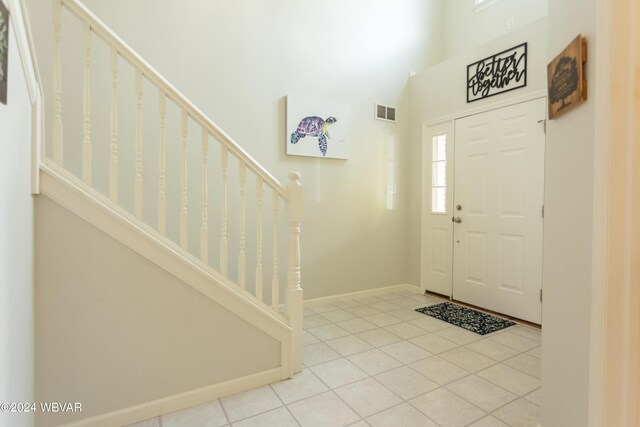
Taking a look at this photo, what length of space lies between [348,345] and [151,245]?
1.72m

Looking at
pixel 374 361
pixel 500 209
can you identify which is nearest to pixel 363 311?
pixel 374 361

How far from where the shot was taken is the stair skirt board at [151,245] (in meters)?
1.47

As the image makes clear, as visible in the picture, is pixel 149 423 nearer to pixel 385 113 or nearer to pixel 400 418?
pixel 400 418

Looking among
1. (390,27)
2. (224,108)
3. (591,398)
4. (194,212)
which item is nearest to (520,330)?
(591,398)

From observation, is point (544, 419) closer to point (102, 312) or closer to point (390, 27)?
point (102, 312)

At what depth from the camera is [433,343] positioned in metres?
2.60

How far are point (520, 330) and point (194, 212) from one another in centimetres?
321

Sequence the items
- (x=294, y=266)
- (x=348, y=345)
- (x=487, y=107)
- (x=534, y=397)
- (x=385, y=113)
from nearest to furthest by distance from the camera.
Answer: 1. (x=534, y=397)
2. (x=294, y=266)
3. (x=348, y=345)
4. (x=487, y=107)
5. (x=385, y=113)

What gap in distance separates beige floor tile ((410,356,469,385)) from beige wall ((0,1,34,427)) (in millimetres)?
2105

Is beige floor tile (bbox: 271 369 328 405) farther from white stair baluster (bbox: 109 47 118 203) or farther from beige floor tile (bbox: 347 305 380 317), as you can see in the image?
white stair baluster (bbox: 109 47 118 203)

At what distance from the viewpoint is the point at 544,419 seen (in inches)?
54.2

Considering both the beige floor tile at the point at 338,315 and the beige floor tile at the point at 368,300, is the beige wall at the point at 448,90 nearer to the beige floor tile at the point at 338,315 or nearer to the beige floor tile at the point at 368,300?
the beige floor tile at the point at 368,300

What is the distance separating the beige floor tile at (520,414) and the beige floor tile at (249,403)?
1243 mm

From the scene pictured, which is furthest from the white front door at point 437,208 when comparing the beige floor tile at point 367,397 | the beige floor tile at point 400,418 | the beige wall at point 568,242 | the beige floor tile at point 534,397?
the beige wall at point 568,242
